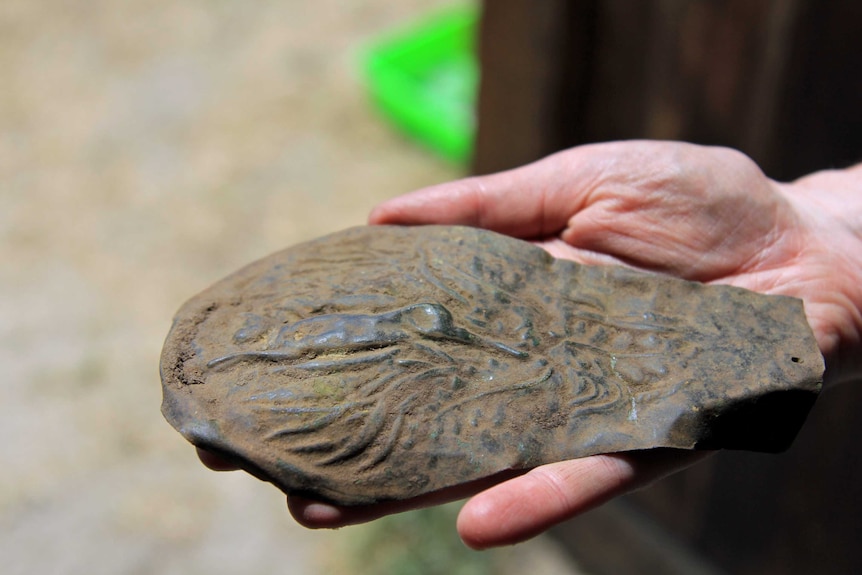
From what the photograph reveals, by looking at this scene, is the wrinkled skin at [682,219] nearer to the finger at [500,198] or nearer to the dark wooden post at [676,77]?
the finger at [500,198]

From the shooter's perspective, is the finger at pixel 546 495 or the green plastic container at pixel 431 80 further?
the green plastic container at pixel 431 80

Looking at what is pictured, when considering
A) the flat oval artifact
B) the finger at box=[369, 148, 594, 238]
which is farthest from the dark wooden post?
the flat oval artifact

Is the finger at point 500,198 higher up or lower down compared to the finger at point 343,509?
higher up

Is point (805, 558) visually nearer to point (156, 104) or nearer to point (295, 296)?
point (295, 296)

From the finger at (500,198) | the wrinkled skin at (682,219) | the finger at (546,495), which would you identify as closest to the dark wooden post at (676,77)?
the wrinkled skin at (682,219)

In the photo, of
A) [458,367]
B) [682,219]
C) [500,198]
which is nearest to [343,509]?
[458,367]

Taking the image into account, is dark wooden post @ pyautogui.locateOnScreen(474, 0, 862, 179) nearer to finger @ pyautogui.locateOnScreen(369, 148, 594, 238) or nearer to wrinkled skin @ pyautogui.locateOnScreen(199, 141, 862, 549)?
wrinkled skin @ pyautogui.locateOnScreen(199, 141, 862, 549)

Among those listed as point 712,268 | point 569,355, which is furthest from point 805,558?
point 569,355
